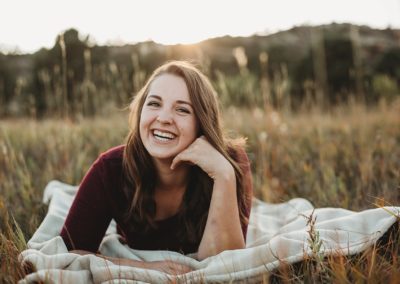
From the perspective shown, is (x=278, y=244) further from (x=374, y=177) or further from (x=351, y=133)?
(x=351, y=133)

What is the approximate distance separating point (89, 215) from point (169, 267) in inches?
20.5

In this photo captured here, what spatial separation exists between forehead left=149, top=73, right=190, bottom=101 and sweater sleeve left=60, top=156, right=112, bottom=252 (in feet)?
1.61

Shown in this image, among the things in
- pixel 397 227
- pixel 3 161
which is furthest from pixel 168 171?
pixel 3 161

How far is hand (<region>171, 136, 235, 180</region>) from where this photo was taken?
1.97 meters

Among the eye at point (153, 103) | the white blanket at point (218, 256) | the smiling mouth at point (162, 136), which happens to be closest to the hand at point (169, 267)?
the white blanket at point (218, 256)

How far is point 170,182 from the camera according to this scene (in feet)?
7.20

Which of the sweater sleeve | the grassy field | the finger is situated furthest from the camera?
the finger

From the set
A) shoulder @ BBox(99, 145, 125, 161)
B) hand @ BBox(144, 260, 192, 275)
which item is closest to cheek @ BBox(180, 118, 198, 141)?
shoulder @ BBox(99, 145, 125, 161)

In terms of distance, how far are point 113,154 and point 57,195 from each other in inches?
29.2

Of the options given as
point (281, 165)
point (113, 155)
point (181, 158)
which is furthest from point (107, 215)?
point (281, 165)

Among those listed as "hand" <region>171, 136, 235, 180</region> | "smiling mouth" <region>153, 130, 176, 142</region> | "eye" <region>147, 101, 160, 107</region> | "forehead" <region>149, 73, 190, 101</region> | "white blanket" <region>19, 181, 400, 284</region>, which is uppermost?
"forehead" <region>149, 73, 190, 101</region>

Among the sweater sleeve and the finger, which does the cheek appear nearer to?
the finger

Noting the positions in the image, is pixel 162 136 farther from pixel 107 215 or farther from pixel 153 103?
pixel 107 215

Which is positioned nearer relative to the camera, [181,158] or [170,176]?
[181,158]
